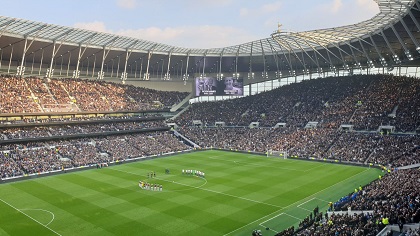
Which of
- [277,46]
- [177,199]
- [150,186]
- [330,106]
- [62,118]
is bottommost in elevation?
[150,186]

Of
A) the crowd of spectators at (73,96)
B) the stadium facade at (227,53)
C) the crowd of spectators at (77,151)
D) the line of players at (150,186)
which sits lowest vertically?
the crowd of spectators at (77,151)

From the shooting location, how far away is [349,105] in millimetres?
60969

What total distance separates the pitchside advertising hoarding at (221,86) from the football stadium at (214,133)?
0.39 metres

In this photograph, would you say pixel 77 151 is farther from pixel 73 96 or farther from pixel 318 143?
pixel 318 143

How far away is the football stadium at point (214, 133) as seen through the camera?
25.9m

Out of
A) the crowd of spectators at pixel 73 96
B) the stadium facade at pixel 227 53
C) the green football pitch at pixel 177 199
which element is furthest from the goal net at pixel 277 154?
the crowd of spectators at pixel 73 96

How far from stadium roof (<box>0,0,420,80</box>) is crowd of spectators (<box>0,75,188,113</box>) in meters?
5.10

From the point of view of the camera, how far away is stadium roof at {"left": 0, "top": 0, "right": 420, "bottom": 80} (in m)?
43.3

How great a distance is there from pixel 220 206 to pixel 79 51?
4538cm

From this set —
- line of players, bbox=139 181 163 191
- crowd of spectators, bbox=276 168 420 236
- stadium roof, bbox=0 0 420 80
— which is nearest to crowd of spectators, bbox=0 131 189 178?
line of players, bbox=139 181 163 191

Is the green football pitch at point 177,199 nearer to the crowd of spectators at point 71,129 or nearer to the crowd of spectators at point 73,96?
the crowd of spectators at point 71,129

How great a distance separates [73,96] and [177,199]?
40.8 metres

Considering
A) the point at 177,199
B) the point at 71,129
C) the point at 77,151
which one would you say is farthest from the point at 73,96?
the point at 177,199

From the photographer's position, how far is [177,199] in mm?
31219
